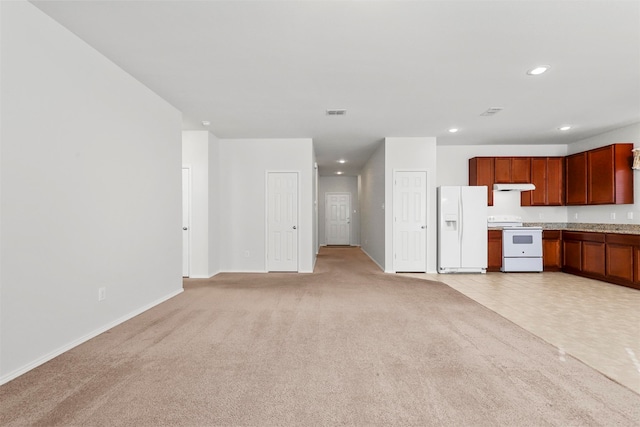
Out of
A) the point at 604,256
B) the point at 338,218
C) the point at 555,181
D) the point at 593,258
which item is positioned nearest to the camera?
the point at 604,256

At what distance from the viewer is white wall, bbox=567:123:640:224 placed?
5570 mm

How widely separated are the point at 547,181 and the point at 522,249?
5.47 feet

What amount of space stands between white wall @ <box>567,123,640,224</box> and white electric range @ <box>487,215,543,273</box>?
1089 mm

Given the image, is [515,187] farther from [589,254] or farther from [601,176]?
[589,254]

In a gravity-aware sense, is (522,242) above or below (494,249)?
above

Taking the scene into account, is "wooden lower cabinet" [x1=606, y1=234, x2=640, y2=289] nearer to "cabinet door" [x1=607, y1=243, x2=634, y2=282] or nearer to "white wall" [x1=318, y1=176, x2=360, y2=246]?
"cabinet door" [x1=607, y1=243, x2=634, y2=282]

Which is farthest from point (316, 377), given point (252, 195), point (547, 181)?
point (547, 181)

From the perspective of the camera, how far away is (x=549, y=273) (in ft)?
21.5

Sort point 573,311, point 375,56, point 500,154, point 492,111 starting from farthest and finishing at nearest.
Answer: point 500,154, point 492,111, point 573,311, point 375,56

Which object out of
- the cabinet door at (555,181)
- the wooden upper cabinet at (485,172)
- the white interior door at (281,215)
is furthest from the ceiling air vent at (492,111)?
the white interior door at (281,215)

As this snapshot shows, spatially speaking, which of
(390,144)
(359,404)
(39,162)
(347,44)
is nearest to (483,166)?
(390,144)

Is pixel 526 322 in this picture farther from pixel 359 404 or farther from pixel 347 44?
pixel 347 44

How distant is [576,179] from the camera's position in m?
6.55

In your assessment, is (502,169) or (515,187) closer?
(515,187)
